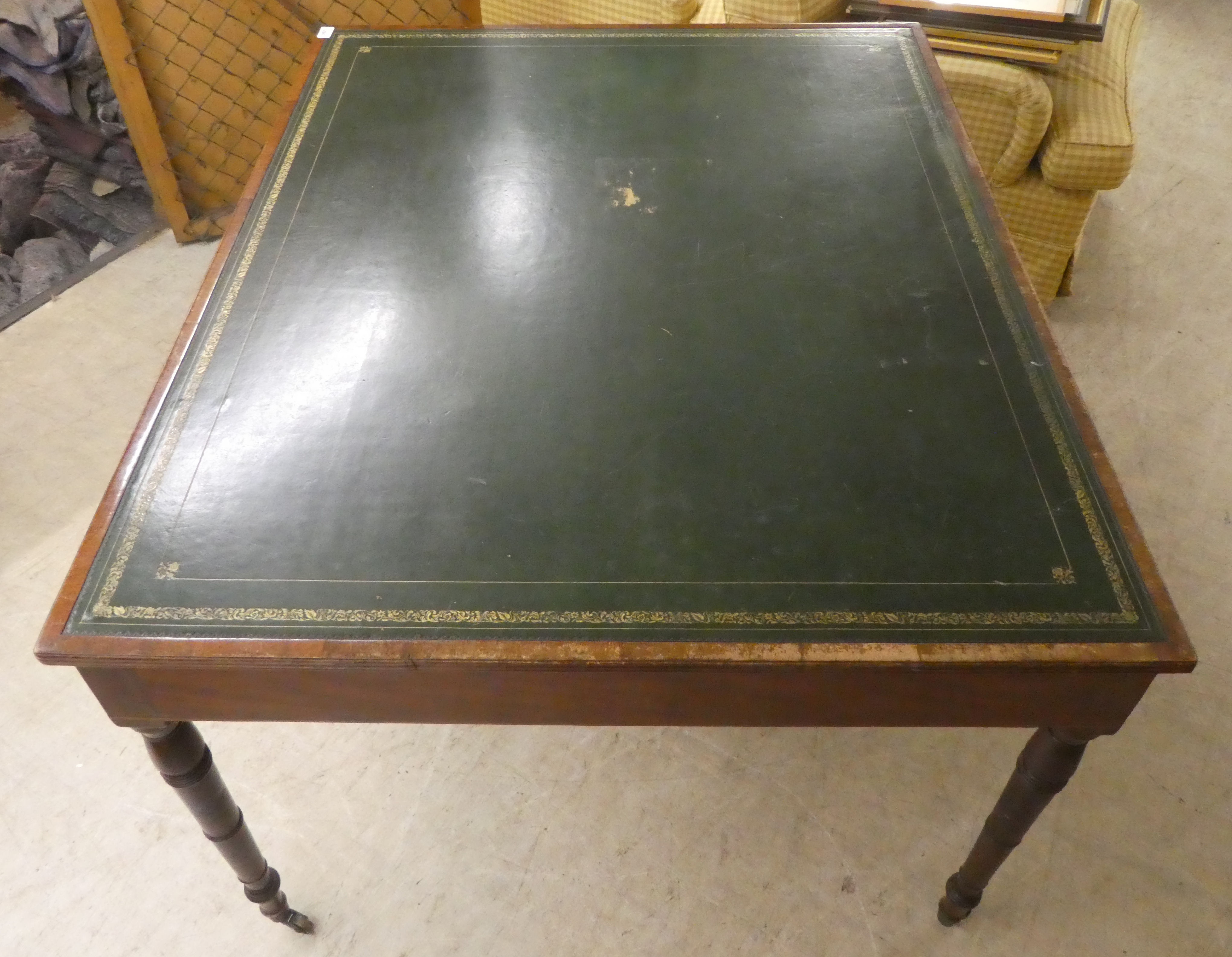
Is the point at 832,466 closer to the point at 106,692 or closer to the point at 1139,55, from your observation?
the point at 106,692

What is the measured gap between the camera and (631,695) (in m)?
1.23

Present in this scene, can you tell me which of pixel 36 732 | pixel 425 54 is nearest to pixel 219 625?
pixel 36 732

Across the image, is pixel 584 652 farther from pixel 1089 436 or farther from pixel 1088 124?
pixel 1088 124

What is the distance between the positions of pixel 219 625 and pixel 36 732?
42.5 inches

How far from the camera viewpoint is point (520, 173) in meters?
1.86

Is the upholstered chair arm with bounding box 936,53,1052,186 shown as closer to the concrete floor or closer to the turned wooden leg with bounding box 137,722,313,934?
the concrete floor

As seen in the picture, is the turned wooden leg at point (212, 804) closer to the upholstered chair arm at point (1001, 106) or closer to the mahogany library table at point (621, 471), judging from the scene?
the mahogany library table at point (621, 471)

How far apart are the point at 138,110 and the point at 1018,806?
273 centimetres

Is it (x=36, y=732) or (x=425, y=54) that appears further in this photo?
(x=425, y=54)

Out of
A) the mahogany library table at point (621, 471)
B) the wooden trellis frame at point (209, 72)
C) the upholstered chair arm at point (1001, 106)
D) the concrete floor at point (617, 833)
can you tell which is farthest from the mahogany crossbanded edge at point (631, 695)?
the wooden trellis frame at point (209, 72)

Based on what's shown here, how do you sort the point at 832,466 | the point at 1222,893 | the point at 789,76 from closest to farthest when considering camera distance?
the point at 832,466 < the point at 1222,893 < the point at 789,76

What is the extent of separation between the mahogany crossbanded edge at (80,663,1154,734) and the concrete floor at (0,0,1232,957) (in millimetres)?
649

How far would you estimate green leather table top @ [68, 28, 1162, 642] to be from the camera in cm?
122

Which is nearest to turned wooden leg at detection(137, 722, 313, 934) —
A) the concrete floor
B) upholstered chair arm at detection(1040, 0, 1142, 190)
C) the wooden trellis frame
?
the concrete floor
